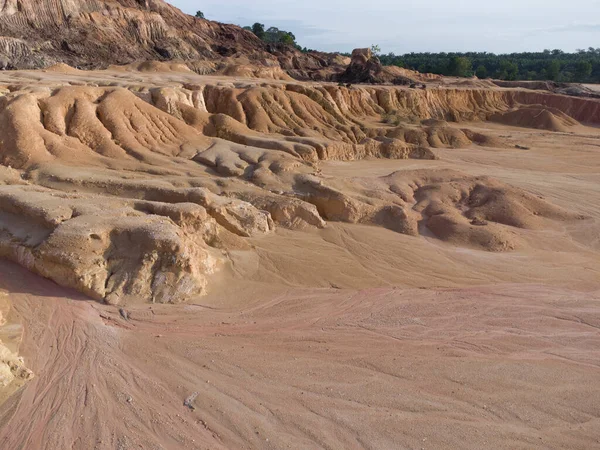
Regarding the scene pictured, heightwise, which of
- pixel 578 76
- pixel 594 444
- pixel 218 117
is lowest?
pixel 594 444

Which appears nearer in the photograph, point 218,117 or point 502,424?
point 502,424

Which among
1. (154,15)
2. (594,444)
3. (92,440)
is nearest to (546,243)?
(594,444)

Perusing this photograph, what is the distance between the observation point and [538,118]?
35.5 metres

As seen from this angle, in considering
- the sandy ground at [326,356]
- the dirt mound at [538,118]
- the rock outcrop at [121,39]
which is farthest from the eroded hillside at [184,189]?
the dirt mound at [538,118]

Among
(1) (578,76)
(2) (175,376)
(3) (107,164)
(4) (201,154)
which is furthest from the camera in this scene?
(1) (578,76)

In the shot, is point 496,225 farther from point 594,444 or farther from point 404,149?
point 404,149

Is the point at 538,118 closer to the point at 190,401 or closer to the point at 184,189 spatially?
the point at 184,189

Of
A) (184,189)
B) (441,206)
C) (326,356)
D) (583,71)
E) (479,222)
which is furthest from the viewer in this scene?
(583,71)

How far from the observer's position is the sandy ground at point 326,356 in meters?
6.15

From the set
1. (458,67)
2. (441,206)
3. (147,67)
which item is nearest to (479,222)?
(441,206)

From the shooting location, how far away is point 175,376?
23.3ft

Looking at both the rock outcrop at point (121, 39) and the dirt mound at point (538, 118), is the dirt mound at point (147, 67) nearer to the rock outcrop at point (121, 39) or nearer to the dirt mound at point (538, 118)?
the rock outcrop at point (121, 39)

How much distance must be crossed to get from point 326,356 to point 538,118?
33.8 meters

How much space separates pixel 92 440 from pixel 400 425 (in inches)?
148
